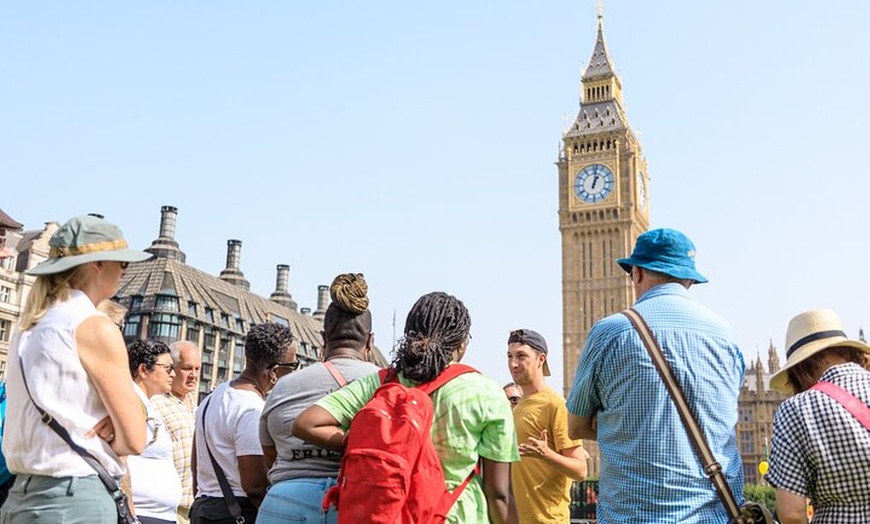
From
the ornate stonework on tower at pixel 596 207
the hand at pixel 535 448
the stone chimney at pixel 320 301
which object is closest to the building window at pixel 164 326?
the stone chimney at pixel 320 301

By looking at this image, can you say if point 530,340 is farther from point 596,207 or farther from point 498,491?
point 596,207

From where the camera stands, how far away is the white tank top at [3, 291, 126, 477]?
8.68ft

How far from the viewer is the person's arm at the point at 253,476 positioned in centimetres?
425

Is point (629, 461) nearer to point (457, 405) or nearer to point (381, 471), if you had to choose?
point (457, 405)

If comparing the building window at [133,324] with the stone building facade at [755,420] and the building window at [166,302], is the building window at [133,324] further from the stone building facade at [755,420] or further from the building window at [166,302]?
the stone building facade at [755,420]

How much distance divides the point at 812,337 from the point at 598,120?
202 feet

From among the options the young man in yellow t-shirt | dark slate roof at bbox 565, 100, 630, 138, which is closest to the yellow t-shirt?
the young man in yellow t-shirt

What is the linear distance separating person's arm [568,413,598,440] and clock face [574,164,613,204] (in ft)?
196

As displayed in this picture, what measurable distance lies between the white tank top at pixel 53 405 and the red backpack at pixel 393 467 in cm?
79

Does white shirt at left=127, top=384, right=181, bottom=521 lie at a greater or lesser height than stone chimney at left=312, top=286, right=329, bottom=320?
lesser

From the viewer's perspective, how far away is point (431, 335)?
323 cm

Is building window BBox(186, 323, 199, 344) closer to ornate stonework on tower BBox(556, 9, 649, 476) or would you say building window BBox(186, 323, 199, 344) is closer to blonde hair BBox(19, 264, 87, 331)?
ornate stonework on tower BBox(556, 9, 649, 476)

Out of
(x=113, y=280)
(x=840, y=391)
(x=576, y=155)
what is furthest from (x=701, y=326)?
Answer: (x=576, y=155)

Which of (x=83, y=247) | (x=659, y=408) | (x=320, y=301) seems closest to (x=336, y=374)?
(x=83, y=247)
